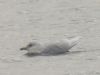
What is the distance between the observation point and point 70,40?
912 cm

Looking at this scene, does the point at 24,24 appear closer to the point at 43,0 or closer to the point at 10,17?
the point at 10,17

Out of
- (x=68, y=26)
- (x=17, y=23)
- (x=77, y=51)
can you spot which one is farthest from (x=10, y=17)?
(x=77, y=51)

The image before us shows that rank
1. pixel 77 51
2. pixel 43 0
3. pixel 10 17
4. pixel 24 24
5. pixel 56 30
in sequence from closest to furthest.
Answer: pixel 77 51 < pixel 56 30 < pixel 24 24 < pixel 10 17 < pixel 43 0

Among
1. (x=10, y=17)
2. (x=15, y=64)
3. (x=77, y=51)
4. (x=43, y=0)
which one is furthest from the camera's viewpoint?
(x=43, y=0)

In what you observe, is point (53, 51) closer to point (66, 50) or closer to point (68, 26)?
point (66, 50)

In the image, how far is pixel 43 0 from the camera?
15219mm

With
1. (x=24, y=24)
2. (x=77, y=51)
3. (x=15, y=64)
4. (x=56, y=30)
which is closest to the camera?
(x=15, y=64)

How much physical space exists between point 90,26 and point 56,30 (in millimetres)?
652

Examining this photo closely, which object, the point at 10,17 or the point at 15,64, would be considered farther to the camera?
the point at 10,17

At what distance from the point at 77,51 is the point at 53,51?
0.42 metres

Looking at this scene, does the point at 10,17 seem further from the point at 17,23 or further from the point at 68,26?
the point at 68,26

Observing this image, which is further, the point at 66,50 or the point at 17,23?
the point at 17,23

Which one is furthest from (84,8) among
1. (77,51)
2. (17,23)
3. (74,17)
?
(77,51)

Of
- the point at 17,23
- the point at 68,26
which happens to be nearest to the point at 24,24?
the point at 17,23
